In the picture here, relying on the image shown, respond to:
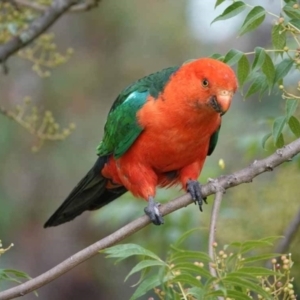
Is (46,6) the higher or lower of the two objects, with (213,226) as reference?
higher

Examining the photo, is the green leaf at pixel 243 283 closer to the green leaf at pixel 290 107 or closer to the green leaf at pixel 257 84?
the green leaf at pixel 290 107

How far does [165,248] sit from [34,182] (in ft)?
14.7

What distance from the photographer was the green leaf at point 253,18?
235 centimetres

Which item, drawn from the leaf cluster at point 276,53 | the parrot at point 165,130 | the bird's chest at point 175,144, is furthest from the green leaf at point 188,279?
the bird's chest at point 175,144

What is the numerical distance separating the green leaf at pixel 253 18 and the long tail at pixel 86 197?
1.61 meters

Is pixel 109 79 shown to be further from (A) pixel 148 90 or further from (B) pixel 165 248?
(A) pixel 148 90

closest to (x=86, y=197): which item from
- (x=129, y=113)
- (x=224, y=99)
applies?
(x=129, y=113)

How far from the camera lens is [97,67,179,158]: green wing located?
3.40 m

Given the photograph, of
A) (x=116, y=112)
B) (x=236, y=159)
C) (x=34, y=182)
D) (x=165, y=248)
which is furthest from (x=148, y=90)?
(x=34, y=182)

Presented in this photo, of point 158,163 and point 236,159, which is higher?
point 158,163

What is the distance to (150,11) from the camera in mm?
9961

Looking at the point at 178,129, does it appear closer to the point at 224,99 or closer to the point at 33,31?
the point at 224,99

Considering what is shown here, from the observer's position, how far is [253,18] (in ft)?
7.70

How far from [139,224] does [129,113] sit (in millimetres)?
1067
